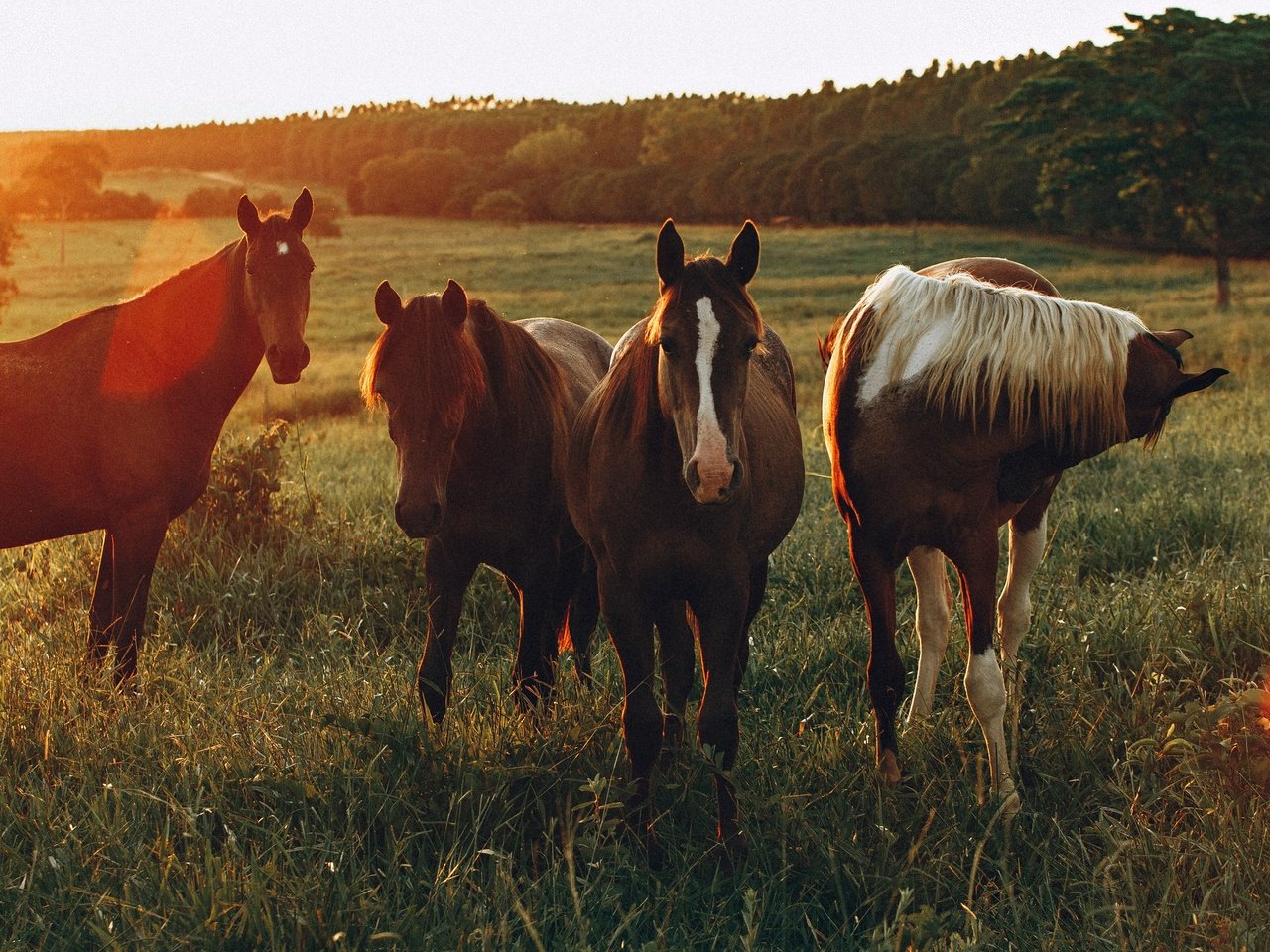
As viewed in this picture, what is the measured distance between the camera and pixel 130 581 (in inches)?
175

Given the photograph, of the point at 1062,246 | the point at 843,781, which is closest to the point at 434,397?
the point at 843,781

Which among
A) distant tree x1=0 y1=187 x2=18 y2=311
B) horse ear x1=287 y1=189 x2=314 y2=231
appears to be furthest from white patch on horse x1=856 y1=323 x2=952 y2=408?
distant tree x1=0 y1=187 x2=18 y2=311

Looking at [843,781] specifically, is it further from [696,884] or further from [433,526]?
[433,526]

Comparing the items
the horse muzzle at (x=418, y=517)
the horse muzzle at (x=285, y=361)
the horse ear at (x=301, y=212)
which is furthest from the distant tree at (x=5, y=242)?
the horse muzzle at (x=418, y=517)

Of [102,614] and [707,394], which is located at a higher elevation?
[707,394]

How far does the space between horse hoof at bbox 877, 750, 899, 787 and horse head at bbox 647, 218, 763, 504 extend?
1344 mm

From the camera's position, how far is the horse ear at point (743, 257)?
123 inches

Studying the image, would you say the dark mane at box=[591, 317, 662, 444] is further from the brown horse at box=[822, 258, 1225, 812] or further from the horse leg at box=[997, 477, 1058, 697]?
the horse leg at box=[997, 477, 1058, 697]

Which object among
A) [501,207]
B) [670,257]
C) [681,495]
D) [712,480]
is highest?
[501,207]

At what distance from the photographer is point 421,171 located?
270ft

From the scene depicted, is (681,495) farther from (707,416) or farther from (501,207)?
(501,207)

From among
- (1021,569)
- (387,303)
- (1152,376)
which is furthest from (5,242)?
(1152,376)

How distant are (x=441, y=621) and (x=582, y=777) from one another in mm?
885

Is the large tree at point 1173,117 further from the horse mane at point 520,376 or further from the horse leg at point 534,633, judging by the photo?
the horse leg at point 534,633
